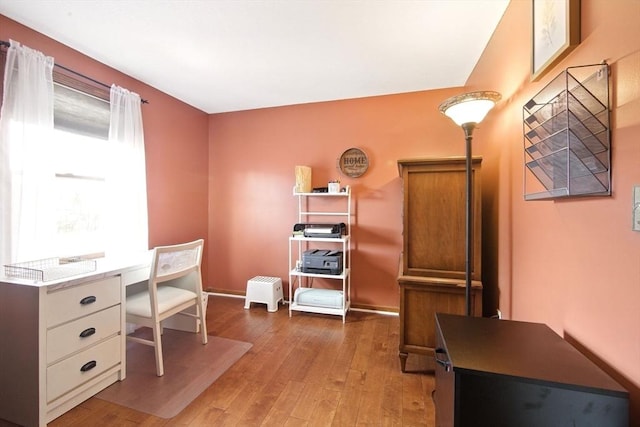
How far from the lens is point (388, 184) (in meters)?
3.10

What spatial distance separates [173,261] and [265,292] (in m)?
1.30

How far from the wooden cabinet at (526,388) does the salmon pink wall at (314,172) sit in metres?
2.18

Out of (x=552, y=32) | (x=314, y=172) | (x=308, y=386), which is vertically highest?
(x=552, y=32)

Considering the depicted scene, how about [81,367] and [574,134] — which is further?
[81,367]

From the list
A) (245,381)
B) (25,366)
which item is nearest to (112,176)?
(25,366)

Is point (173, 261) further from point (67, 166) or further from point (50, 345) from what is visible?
point (67, 166)

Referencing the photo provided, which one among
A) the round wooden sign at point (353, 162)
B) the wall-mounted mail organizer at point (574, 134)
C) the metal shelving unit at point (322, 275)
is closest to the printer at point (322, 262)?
the metal shelving unit at point (322, 275)

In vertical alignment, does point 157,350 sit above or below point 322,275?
below

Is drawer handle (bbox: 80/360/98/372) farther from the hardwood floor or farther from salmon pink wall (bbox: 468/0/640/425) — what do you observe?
salmon pink wall (bbox: 468/0/640/425)

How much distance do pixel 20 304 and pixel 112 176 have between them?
124cm

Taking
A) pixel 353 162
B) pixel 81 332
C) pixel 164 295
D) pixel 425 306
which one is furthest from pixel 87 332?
pixel 353 162

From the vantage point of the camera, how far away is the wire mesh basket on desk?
159 centimetres

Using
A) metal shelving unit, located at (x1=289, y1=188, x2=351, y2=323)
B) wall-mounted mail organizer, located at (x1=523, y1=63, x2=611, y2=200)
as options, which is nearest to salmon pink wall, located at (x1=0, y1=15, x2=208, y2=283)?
metal shelving unit, located at (x1=289, y1=188, x2=351, y2=323)

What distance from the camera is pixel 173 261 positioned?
2137 mm
